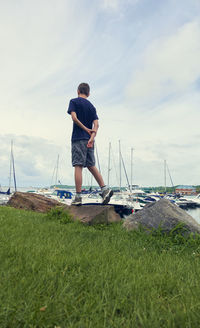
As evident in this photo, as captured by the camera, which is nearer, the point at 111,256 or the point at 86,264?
the point at 86,264

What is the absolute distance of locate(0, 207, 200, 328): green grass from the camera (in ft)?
5.26

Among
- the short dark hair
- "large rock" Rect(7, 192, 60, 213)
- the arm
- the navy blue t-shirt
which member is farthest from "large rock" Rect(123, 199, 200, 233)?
"large rock" Rect(7, 192, 60, 213)

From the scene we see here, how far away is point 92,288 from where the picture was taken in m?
2.01

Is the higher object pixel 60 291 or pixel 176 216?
pixel 176 216

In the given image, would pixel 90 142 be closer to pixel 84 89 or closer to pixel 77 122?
pixel 77 122

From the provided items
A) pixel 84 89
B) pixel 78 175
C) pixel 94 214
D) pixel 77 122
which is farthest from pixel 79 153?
pixel 84 89

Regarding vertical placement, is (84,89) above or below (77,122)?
above

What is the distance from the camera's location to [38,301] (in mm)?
1749

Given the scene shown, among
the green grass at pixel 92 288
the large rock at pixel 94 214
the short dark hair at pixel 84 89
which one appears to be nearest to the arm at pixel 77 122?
the short dark hair at pixel 84 89

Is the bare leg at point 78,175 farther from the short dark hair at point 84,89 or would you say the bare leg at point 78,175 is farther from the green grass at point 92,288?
the green grass at point 92,288

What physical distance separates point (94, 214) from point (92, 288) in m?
3.79

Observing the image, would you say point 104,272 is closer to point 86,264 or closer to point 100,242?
point 86,264

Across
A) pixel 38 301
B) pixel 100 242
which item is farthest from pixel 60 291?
pixel 100 242

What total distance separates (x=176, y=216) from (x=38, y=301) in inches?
137
